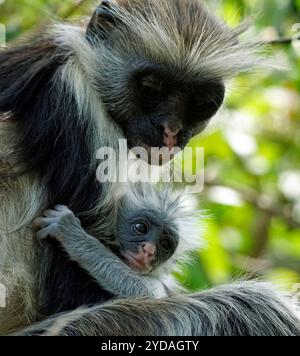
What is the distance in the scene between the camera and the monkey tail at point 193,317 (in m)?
5.84

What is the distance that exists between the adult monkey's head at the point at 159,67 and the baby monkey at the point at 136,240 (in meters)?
0.60

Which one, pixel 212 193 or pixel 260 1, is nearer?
pixel 260 1

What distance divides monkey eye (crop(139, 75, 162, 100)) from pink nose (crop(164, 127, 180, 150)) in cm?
27

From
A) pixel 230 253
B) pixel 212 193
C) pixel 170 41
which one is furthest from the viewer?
pixel 230 253

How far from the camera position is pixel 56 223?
5992mm

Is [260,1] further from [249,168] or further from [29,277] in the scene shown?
[29,277]

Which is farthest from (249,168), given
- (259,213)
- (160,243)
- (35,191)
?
(35,191)

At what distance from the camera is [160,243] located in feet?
23.1

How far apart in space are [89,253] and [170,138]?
0.95 metres

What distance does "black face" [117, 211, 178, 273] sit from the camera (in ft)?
21.9

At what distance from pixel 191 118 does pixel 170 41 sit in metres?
0.54
